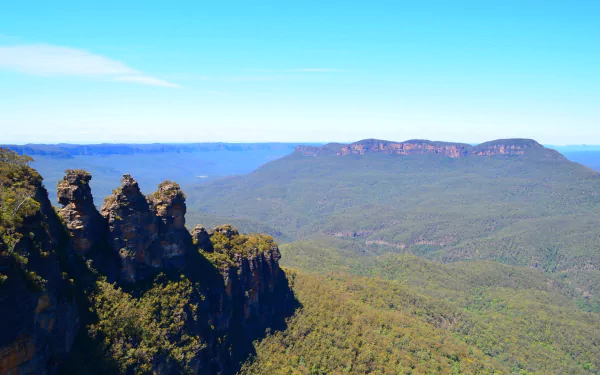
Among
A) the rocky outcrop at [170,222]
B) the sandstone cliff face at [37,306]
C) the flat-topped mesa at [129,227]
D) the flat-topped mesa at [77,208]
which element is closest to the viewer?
the sandstone cliff face at [37,306]

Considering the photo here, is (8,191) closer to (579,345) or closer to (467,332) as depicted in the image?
(467,332)

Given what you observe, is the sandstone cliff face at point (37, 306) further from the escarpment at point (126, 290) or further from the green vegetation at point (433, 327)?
the green vegetation at point (433, 327)

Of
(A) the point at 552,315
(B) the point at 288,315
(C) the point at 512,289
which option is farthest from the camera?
(C) the point at 512,289

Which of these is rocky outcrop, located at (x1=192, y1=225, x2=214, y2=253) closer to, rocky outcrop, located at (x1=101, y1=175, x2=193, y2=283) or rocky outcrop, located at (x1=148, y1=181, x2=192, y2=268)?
rocky outcrop, located at (x1=101, y1=175, x2=193, y2=283)

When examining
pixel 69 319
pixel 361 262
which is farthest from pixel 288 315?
pixel 361 262

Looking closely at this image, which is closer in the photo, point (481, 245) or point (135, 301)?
point (135, 301)

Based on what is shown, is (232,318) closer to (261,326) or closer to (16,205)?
(261,326)

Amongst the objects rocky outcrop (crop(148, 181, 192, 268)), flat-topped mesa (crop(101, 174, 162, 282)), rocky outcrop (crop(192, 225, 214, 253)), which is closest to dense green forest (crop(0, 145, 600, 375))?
rocky outcrop (crop(192, 225, 214, 253))

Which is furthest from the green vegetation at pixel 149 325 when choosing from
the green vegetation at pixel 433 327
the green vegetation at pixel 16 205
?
the green vegetation at pixel 433 327
